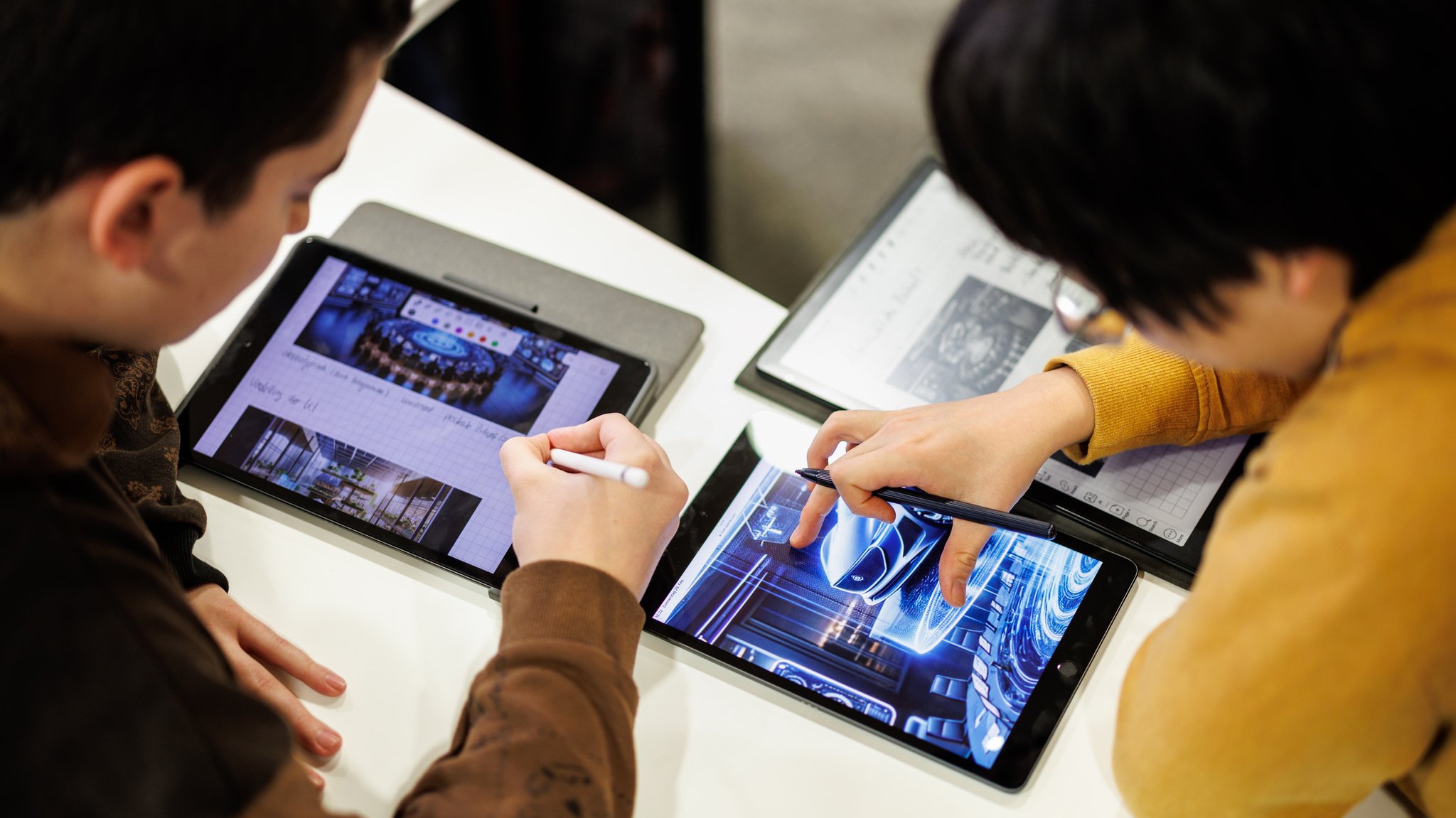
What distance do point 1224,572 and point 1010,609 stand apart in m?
0.19

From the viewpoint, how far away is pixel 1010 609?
0.70 meters

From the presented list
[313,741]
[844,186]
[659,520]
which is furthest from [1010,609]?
[844,186]

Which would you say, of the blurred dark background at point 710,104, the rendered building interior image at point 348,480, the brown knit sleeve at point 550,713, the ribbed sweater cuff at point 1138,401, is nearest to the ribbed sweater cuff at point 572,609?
the brown knit sleeve at point 550,713

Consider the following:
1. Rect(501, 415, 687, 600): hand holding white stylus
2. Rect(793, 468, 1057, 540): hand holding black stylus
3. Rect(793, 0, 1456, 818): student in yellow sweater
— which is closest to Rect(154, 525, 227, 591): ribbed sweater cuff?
Rect(501, 415, 687, 600): hand holding white stylus

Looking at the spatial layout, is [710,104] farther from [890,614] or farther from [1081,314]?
[890,614]

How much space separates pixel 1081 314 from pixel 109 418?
661 millimetres

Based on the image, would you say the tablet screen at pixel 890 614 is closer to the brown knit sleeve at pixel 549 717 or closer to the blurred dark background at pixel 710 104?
the brown knit sleeve at pixel 549 717

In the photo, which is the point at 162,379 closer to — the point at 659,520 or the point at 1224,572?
the point at 659,520

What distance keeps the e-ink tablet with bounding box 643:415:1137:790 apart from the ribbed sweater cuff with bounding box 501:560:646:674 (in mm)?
64

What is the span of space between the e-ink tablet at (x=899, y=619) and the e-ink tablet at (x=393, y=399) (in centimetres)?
13

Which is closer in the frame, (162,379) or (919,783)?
(919,783)

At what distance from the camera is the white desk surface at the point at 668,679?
661 millimetres

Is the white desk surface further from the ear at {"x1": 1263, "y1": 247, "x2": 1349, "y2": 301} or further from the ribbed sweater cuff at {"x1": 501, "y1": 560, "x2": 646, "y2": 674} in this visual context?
the ear at {"x1": 1263, "y1": 247, "x2": 1349, "y2": 301}

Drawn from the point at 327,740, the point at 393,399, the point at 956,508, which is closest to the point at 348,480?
the point at 393,399
